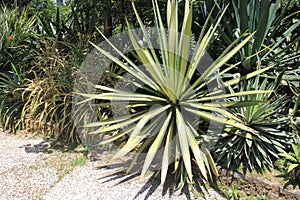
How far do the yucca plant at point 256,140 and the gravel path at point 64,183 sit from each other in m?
0.44

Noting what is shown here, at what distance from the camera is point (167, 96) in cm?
312

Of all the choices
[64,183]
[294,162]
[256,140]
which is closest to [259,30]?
[256,140]

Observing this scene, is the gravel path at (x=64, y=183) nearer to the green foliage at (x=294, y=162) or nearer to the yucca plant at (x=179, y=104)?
the yucca plant at (x=179, y=104)

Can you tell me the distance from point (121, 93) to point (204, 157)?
3.91 feet

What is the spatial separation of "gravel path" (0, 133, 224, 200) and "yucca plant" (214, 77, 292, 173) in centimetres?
44

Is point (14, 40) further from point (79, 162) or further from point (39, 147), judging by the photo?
point (79, 162)

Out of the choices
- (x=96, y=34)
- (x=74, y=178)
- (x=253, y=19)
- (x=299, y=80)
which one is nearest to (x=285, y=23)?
(x=253, y=19)

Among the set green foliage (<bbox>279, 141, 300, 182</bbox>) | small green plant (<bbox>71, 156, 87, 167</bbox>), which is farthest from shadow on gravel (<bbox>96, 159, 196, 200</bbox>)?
green foliage (<bbox>279, 141, 300, 182</bbox>)

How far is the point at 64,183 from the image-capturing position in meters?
3.25

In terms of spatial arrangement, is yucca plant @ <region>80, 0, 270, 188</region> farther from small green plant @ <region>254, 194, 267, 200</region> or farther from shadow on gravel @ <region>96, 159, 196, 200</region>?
small green plant @ <region>254, 194, 267, 200</region>

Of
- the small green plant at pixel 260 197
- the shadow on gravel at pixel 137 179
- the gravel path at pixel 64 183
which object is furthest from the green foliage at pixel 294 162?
the shadow on gravel at pixel 137 179

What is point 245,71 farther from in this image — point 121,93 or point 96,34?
point 96,34

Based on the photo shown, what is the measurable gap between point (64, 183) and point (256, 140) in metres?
2.17

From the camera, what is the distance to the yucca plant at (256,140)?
301 centimetres
